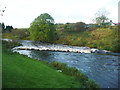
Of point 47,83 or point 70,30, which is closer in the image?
point 47,83

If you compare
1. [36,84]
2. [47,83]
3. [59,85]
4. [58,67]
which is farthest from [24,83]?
[58,67]

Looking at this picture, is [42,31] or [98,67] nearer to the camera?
[98,67]

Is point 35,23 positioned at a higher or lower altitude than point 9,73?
higher

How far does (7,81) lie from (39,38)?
181ft

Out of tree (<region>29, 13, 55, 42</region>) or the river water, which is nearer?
the river water

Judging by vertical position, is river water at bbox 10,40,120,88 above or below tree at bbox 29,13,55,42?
below

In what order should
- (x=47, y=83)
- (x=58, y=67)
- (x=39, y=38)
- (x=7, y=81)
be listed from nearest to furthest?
(x=7, y=81), (x=47, y=83), (x=58, y=67), (x=39, y=38)

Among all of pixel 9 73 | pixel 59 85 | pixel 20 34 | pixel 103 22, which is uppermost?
pixel 103 22

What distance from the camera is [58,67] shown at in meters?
16.5

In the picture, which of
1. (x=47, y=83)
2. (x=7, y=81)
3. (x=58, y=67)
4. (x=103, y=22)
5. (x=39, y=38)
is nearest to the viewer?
(x=7, y=81)

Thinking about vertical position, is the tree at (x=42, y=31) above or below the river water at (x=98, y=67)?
above

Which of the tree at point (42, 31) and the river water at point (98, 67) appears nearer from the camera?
the river water at point (98, 67)

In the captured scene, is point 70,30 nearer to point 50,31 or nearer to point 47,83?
point 50,31

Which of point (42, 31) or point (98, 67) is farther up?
point (42, 31)
